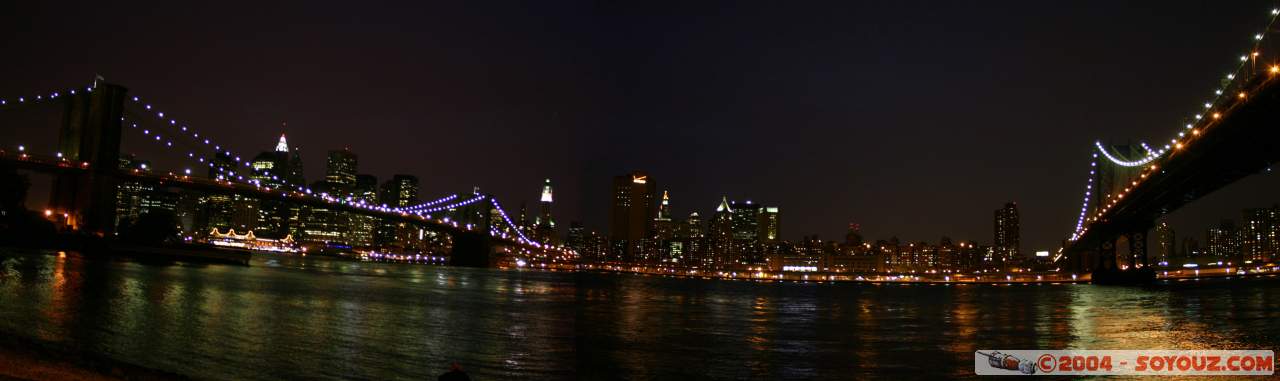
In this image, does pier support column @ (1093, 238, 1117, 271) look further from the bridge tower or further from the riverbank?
the riverbank

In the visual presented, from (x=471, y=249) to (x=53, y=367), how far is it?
9021cm

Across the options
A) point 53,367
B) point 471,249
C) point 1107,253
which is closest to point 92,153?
point 471,249

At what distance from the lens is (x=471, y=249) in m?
100

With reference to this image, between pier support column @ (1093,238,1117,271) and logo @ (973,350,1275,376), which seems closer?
logo @ (973,350,1275,376)

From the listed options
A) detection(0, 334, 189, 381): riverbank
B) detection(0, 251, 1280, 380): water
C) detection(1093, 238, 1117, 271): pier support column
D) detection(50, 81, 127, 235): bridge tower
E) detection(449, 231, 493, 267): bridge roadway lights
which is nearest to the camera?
detection(0, 334, 189, 381): riverbank

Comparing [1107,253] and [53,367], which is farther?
[1107,253]

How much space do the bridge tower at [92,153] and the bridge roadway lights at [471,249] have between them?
38.2 metres

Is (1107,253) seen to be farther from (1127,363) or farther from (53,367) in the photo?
Answer: (53,367)

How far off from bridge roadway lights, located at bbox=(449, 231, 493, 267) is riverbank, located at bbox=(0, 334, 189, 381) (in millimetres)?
86303

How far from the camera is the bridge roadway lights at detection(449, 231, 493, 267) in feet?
327

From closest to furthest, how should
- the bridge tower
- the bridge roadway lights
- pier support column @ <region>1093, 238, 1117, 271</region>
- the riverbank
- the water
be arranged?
the riverbank < the water < the bridge tower < pier support column @ <region>1093, 238, 1117, 271</region> < the bridge roadway lights

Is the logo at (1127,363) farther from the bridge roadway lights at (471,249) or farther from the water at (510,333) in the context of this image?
the bridge roadway lights at (471,249)

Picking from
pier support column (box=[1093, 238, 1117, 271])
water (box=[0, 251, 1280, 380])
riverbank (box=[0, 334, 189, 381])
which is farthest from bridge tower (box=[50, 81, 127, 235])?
pier support column (box=[1093, 238, 1117, 271])

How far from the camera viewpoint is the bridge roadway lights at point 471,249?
327 ft
